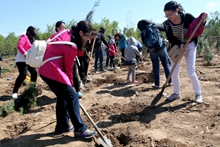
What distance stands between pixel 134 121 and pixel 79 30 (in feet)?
5.62

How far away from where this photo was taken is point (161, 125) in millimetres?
3525

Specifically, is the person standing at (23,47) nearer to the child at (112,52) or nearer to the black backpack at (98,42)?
the black backpack at (98,42)

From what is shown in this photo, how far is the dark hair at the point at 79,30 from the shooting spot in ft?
9.86

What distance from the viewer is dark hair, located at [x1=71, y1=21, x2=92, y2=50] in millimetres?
3004

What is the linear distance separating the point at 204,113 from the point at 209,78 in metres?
2.69

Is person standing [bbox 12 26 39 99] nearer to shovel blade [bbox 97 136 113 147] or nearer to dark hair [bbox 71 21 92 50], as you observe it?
dark hair [bbox 71 21 92 50]

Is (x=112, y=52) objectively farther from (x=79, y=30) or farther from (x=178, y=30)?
(x=79, y=30)

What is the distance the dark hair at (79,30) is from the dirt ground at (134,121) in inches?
54.3

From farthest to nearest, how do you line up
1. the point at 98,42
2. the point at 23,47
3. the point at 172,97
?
the point at 98,42
the point at 23,47
the point at 172,97

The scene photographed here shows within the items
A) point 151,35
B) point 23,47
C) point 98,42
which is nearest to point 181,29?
point 151,35

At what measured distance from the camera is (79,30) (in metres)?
3.03

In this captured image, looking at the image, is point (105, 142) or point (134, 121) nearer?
point (105, 142)

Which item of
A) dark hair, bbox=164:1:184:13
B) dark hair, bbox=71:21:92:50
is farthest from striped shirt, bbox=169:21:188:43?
dark hair, bbox=71:21:92:50

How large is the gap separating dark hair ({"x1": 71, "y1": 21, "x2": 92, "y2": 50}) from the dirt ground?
4.52 ft
